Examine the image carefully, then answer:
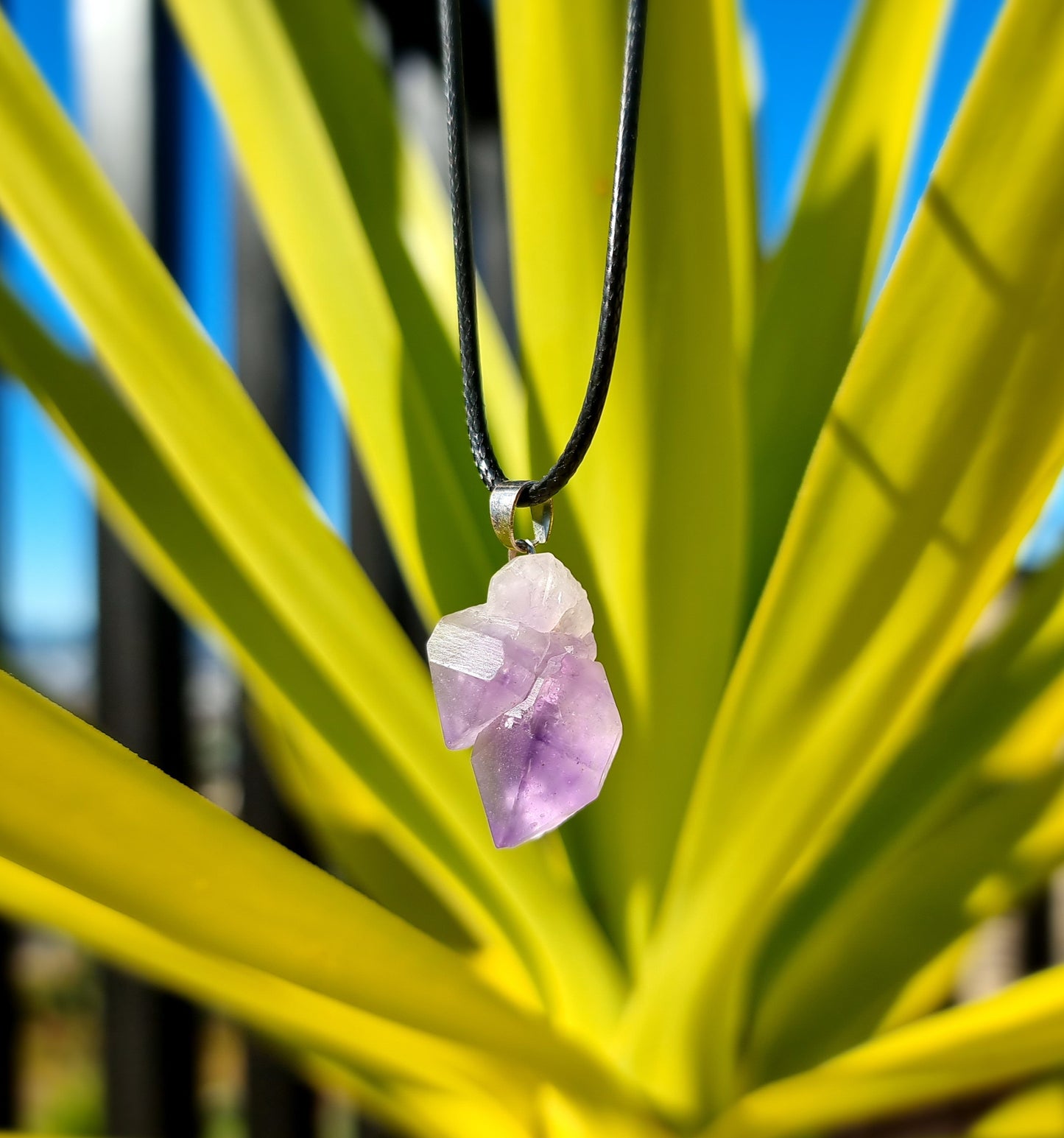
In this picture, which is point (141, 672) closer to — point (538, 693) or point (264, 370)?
point (264, 370)

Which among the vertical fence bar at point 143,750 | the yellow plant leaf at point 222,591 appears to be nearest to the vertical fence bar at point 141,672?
the vertical fence bar at point 143,750

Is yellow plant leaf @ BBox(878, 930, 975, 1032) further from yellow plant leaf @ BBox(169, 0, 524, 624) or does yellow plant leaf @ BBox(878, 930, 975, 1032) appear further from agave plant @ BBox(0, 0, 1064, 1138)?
yellow plant leaf @ BBox(169, 0, 524, 624)

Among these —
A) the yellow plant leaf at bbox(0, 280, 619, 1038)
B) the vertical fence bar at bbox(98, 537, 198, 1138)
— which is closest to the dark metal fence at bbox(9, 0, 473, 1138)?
the vertical fence bar at bbox(98, 537, 198, 1138)

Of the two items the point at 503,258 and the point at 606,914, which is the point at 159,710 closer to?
the point at 606,914

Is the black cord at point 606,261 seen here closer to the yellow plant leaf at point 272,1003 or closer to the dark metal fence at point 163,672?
the yellow plant leaf at point 272,1003

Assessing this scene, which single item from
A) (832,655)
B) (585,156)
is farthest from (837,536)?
(585,156)

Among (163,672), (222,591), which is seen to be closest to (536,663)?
(222,591)
